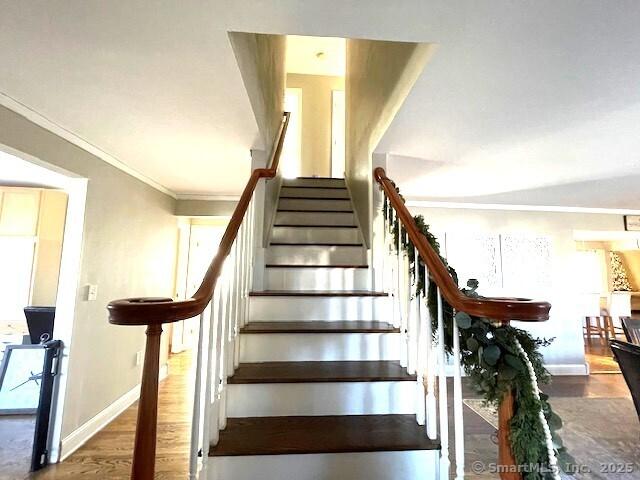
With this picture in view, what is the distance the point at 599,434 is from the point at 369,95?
3.42 meters

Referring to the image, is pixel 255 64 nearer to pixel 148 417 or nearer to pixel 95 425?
pixel 148 417

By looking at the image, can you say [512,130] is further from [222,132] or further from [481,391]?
[222,132]

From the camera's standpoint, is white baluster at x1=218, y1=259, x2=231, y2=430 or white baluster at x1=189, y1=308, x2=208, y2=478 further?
white baluster at x1=218, y1=259, x2=231, y2=430

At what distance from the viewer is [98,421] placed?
2672 millimetres

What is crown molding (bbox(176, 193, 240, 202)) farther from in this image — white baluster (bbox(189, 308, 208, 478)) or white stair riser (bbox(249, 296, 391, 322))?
white baluster (bbox(189, 308, 208, 478))

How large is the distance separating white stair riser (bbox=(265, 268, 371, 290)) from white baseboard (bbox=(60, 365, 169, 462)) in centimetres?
178

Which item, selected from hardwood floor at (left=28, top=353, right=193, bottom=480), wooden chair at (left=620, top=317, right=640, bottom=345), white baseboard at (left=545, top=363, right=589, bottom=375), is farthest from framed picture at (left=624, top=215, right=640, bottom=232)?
hardwood floor at (left=28, top=353, right=193, bottom=480)

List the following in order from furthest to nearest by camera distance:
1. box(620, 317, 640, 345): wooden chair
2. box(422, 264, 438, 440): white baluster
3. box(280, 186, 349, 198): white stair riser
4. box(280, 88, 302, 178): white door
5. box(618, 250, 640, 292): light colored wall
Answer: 1. box(618, 250, 640, 292): light colored wall
2. box(280, 88, 302, 178): white door
3. box(280, 186, 349, 198): white stair riser
4. box(620, 317, 640, 345): wooden chair
5. box(422, 264, 438, 440): white baluster

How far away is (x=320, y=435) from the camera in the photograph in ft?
4.65

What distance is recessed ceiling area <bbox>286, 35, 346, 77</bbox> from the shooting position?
508 cm

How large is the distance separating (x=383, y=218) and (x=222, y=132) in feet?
4.26

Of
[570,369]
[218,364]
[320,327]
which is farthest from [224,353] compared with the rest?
[570,369]

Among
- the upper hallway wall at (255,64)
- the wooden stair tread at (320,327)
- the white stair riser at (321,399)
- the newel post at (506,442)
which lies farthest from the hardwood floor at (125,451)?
the upper hallway wall at (255,64)

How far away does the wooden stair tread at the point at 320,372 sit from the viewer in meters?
1.59
